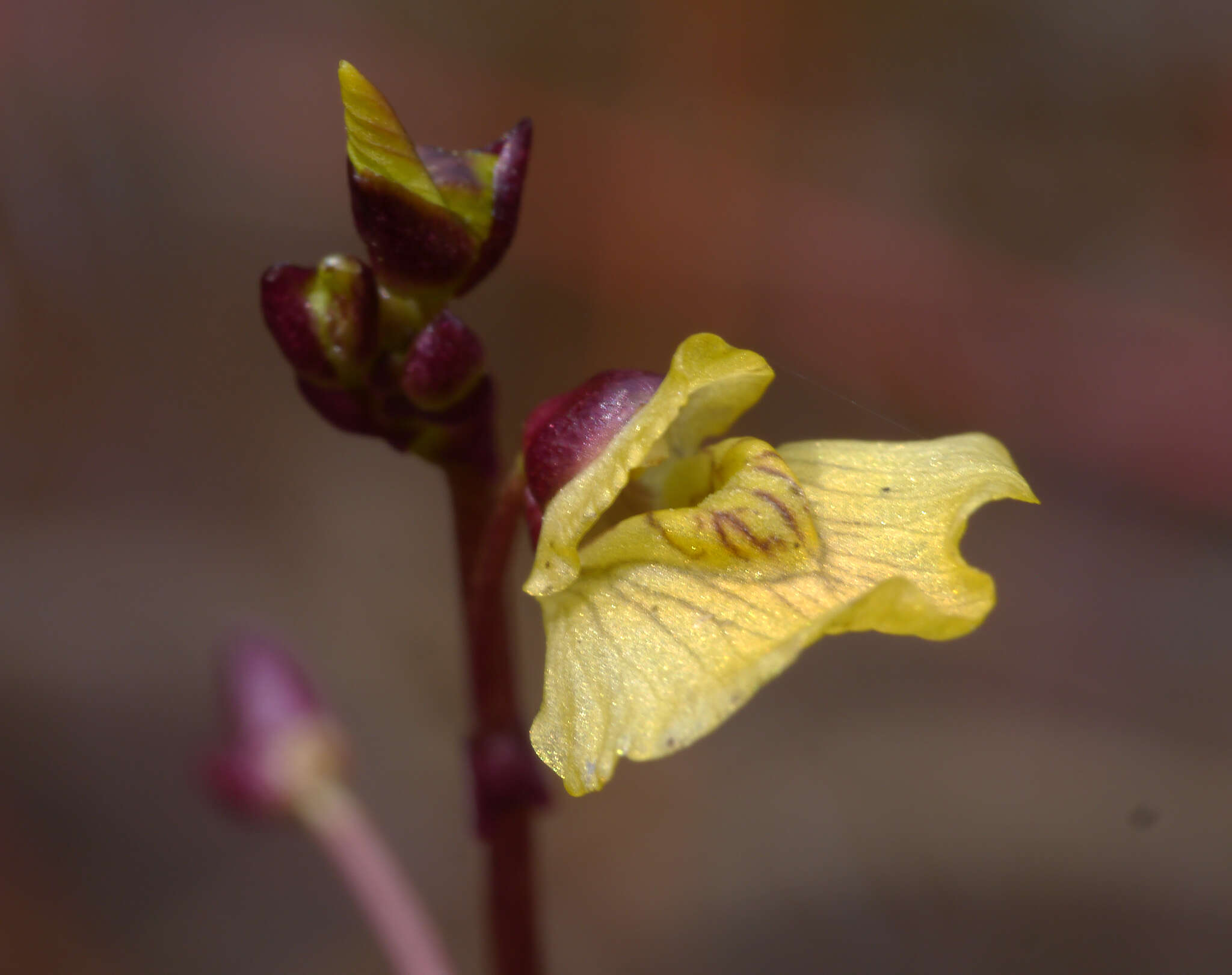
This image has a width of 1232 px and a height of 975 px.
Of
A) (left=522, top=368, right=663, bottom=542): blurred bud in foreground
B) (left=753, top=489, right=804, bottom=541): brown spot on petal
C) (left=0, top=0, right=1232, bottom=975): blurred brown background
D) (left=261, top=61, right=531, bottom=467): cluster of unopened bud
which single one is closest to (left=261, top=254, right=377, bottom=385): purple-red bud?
(left=261, top=61, right=531, bottom=467): cluster of unopened bud

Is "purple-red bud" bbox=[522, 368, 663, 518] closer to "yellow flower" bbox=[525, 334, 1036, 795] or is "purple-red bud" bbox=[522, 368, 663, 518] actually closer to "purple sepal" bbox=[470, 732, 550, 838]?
"yellow flower" bbox=[525, 334, 1036, 795]

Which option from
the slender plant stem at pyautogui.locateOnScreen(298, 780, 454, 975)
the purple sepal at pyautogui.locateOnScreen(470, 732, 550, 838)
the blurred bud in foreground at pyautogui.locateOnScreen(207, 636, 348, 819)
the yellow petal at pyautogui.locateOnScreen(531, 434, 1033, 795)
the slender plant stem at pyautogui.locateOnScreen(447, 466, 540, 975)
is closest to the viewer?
the yellow petal at pyautogui.locateOnScreen(531, 434, 1033, 795)

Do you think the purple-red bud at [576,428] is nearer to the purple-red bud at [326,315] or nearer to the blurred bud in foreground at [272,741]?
the purple-red bud at [326,315]

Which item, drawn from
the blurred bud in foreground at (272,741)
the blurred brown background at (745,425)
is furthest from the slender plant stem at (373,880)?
the blurred brown background at (745,425)

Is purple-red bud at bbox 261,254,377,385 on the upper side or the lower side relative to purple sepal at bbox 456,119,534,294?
lower

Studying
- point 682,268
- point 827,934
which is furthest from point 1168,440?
point 827,934

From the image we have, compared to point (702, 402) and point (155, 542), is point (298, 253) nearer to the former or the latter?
point (155, 542)

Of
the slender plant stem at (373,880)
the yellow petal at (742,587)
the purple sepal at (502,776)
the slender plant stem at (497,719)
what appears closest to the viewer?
the yellow petal at (742,587)

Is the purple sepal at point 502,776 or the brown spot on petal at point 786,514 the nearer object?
the brown spot on petal at point 786,514

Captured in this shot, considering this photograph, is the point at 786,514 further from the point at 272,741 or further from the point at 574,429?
the point at 272,741
